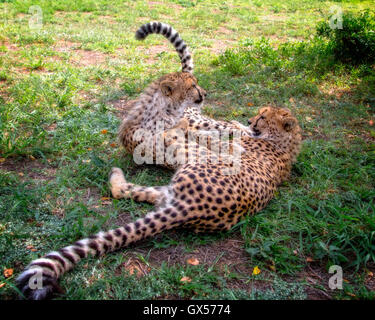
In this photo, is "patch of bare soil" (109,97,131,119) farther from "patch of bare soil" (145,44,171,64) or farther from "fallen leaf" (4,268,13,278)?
"fallen leaf" (4,268,13,278)

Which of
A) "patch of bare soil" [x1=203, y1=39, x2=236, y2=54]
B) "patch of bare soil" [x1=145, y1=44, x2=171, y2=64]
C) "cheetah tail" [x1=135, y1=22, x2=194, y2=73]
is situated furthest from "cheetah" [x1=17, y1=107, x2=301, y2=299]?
"patch of bare soil" [x1=203, y1=39, x2=236, y2=54]

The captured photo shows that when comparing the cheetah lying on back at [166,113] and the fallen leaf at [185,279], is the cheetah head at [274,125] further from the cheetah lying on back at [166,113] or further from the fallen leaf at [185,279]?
the fallen leaf at [185,279]

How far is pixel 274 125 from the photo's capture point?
4.11 metres

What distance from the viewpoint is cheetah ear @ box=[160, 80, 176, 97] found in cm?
426

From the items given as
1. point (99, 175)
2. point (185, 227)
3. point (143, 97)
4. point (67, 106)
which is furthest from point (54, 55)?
point (185, 227)

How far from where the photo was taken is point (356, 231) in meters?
2.90

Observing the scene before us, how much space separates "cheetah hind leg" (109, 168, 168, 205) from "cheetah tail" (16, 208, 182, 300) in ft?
1.43

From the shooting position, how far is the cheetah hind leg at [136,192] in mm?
3289

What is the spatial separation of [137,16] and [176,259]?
8.49m

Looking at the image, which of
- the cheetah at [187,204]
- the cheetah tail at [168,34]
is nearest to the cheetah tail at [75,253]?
the cheetah at [187,204]

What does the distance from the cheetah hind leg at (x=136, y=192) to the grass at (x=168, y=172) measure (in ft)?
0.29

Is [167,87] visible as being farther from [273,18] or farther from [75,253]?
[273,18]

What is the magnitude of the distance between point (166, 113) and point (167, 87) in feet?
1.03
